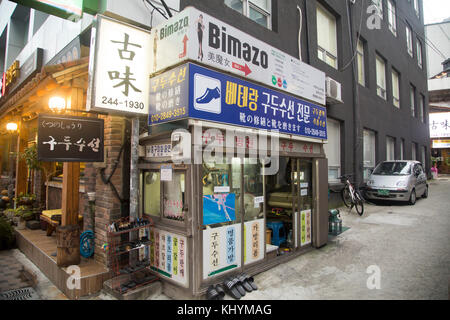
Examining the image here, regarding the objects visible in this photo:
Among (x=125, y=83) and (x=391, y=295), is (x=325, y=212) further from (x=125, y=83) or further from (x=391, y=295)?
(x=125, y=83)

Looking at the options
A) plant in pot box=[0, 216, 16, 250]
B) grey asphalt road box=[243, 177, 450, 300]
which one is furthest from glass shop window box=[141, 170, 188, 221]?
plant in pot box=[0, 216, 16, 250]

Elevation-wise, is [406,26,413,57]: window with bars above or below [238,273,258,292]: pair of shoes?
above

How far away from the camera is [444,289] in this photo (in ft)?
12.9

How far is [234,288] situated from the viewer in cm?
393

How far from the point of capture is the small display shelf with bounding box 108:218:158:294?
3812 millimetres

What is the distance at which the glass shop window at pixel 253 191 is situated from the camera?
15.5 ft

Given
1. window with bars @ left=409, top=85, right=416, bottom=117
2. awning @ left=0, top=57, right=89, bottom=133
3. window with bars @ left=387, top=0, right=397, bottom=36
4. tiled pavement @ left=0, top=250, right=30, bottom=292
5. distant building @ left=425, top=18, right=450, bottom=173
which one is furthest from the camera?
distant building @ left=425, top=18, right=450, bottom=173

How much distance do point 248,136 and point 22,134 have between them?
29.3ft

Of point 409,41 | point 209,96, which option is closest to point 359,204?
point 209,96

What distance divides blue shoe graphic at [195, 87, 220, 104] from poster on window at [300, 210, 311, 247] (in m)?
3.36

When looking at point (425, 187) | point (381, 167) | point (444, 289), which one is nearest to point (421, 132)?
point (425, 187)

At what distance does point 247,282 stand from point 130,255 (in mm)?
1858

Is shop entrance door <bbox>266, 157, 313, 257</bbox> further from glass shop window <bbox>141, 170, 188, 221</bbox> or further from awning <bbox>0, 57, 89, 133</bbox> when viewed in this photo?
awning <bbox>0, 57, 89, 133</bbox>

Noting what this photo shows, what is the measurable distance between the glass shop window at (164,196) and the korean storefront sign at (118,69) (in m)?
1.14
